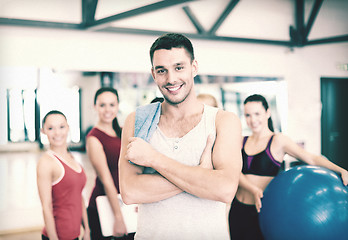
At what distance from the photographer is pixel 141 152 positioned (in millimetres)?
1238

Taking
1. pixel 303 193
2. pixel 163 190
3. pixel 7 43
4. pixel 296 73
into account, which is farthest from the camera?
pixel 296 73

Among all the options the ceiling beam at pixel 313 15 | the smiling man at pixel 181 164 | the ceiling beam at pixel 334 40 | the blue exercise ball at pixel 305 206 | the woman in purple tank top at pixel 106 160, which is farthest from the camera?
the ceiling beam at pixel 313 15

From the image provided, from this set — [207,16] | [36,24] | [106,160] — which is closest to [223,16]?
[207,16]

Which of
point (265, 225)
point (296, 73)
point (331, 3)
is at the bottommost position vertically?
point (265, 225)

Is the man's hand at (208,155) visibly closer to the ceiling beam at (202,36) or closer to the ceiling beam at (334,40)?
the ceiling beam at (202,36)

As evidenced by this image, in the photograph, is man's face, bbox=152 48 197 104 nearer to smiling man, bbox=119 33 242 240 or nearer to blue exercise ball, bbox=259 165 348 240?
smiling man, bbox=119 33 242 240

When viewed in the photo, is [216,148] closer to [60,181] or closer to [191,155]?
[191,155]

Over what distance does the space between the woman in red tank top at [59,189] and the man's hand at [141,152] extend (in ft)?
3.57

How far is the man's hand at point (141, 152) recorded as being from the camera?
1.23 m

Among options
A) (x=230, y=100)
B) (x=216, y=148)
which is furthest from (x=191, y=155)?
(x=230, y=100)

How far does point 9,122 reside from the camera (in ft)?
12.6

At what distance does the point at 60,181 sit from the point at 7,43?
8.35ft

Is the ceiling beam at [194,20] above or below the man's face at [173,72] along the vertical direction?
above

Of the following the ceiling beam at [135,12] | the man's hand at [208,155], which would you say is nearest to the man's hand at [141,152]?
the man's hand at [208,155]
